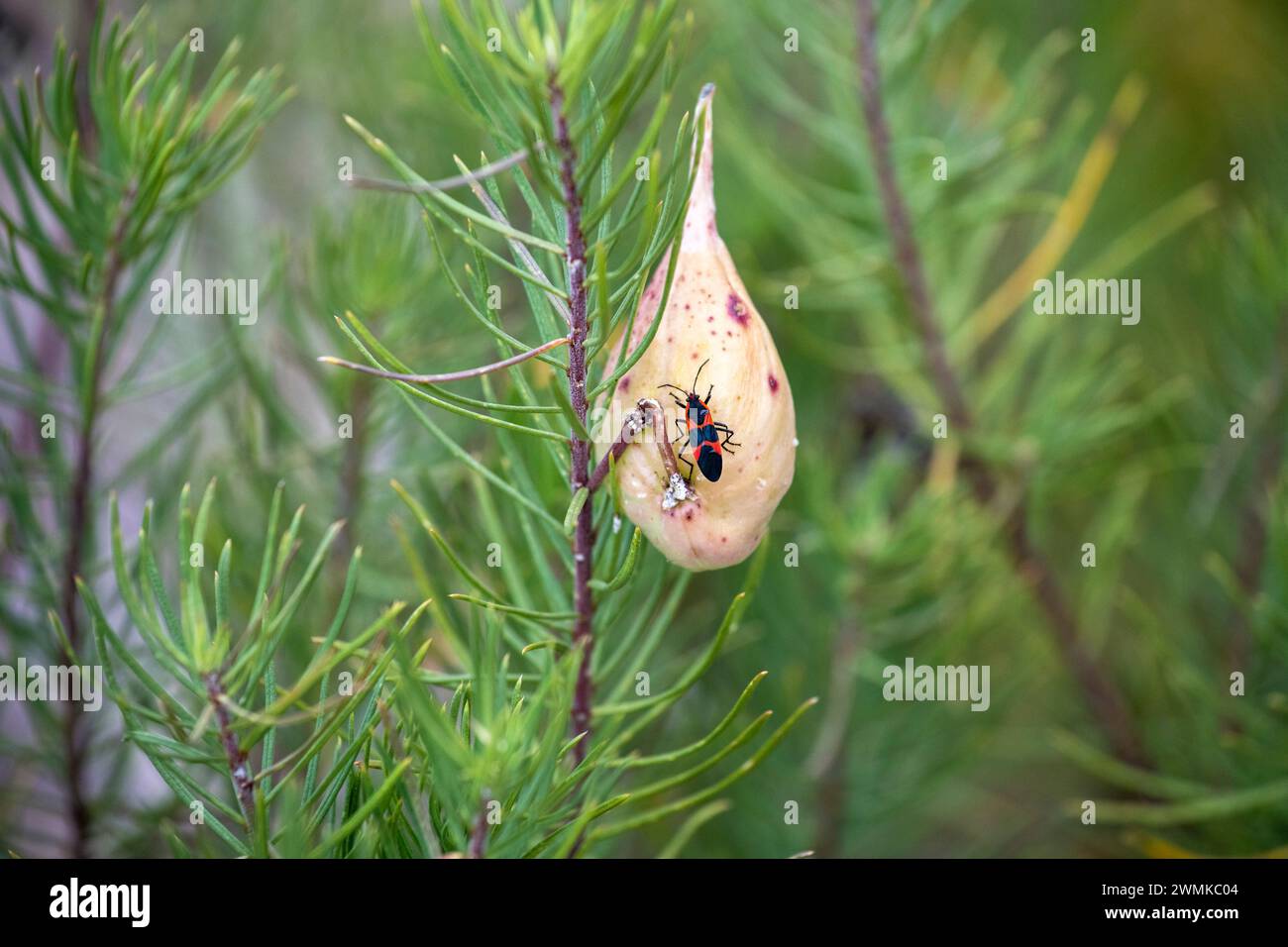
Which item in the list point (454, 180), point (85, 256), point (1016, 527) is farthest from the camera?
point (1016, 527)

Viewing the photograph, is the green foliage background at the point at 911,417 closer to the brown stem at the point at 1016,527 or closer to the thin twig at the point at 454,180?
the brown stem at the point at 1016,527

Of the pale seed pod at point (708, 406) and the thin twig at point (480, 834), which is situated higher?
the pale seed pod at point (708, 406)

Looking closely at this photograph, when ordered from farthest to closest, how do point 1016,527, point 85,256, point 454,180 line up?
point 1016,527, point 85,256, point 454,180

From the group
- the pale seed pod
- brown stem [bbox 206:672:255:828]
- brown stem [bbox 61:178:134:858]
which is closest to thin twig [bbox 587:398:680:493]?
the pale seed pod

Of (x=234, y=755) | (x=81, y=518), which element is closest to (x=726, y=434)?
(x=234, y=755)

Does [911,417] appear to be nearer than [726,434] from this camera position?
No

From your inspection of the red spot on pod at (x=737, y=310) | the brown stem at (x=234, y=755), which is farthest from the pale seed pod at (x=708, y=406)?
the brown stem at (x=234, y=755)

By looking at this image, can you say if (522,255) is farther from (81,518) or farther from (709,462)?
(81,518)
